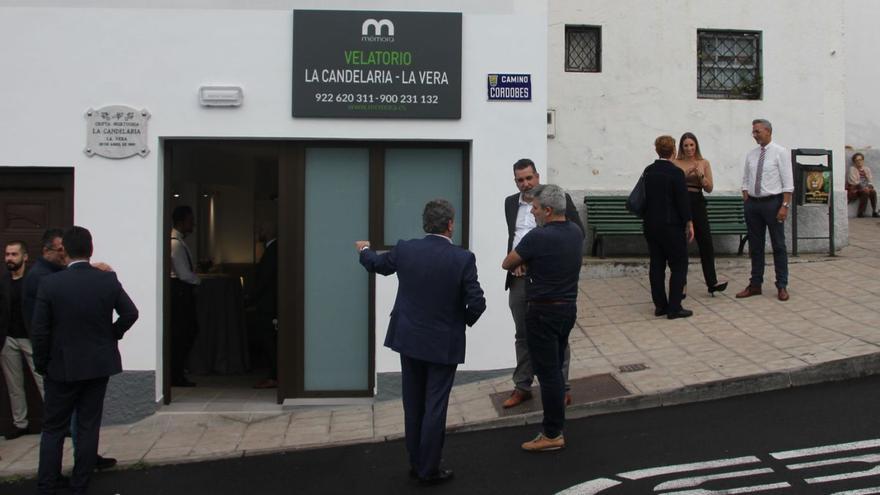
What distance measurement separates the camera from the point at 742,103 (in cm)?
1131

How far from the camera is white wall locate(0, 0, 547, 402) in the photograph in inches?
273

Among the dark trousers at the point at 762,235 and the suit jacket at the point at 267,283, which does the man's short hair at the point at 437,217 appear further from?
the dark trousers at the point at 762,235

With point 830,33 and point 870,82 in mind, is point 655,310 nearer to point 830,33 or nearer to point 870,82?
point 830,33

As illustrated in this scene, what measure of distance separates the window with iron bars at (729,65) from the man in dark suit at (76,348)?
8.81 m

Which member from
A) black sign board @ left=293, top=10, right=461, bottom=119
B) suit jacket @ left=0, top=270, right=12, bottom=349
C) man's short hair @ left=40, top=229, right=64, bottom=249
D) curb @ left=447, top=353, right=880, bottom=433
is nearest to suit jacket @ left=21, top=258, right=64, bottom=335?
man's short hair @ left=40, top=229, right=64, bottom=249

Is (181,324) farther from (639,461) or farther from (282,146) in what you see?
(639,461)

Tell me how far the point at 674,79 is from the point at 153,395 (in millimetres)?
7934

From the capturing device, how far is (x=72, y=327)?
16.9 ft

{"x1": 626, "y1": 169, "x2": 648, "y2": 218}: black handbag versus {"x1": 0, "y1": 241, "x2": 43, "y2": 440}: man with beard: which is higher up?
{"x1": 626, "y1": 169, "x2": 648, "y2": 218}: black handbag

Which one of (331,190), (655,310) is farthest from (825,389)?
(331,190)

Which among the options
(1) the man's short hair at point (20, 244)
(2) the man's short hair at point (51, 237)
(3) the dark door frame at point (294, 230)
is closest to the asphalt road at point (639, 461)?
(3) the dark door frame at point (294, 230)

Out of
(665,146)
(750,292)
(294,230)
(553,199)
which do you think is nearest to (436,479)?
(553,199)

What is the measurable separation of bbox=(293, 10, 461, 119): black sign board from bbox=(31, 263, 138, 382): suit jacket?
2.52 m

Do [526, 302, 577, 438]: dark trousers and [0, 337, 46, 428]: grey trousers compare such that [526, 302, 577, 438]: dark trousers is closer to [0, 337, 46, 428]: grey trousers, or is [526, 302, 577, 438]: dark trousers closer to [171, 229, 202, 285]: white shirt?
[171, 229, 202, 285]: white shirt
